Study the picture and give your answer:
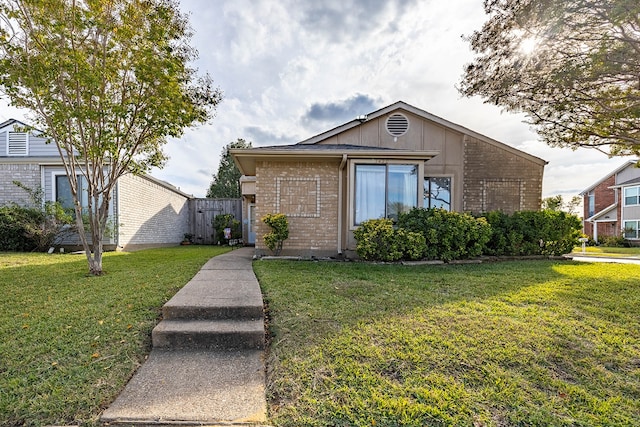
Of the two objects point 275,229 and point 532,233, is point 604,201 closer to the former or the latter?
point 532,233

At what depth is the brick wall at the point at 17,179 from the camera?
1003cm

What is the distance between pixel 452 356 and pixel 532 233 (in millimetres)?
6859

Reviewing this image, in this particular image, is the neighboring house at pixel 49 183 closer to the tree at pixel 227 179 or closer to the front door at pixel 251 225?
the front door at pixel 251 225

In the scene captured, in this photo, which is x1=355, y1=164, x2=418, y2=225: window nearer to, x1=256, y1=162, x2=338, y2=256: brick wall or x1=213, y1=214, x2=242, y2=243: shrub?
x1=256, y1=162, x2=338, y2=256: brick wall

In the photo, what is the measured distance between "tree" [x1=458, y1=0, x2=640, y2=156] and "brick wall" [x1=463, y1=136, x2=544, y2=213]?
1.68 m

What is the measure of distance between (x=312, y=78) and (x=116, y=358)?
9.74 m

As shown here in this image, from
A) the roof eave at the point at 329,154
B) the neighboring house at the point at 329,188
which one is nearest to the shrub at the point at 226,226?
the neighboring house at the point at 329,188

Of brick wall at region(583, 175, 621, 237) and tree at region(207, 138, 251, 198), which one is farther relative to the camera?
tree at region(207, 138, 251, 198)

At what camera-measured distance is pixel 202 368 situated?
2475 mm

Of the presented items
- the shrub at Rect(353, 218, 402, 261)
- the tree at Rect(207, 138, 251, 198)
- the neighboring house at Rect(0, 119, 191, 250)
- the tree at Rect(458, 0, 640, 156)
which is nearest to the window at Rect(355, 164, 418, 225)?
the shrub at Rect(353, 218, 402, 261)

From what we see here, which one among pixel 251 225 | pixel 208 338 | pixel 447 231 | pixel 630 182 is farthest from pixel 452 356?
pixel 630 182

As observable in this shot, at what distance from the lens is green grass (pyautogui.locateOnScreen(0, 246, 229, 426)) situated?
199 cm

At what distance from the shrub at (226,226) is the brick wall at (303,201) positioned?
694 cm

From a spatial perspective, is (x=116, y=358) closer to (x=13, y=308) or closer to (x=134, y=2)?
(x=13, y=308)
